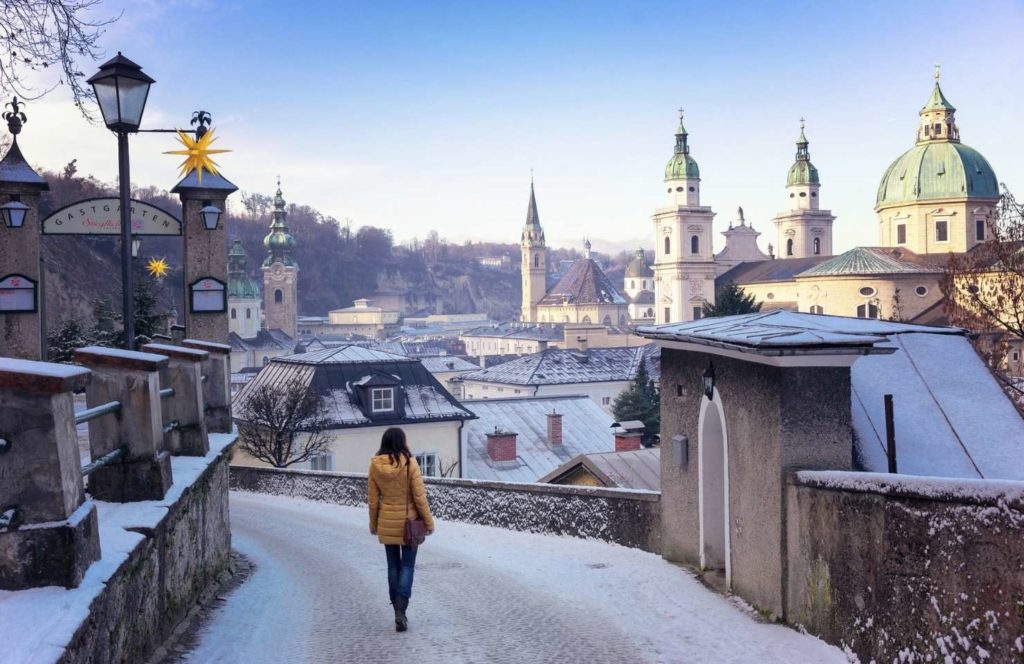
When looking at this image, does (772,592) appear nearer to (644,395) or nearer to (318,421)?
(318,421)

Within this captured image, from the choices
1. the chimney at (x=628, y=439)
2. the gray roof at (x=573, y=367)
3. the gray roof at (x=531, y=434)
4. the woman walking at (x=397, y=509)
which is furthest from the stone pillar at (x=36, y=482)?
the gray roof at (x=573, y=367)

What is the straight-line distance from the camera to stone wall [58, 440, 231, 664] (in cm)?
457

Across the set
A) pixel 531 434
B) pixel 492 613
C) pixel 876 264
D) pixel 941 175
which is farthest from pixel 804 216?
pixel 492 613

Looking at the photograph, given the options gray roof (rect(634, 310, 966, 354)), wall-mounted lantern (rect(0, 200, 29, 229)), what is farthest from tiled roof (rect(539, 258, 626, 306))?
gray roof (rect(634, 310, 966, 354))

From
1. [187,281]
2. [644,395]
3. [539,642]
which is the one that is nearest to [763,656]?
[539,642]

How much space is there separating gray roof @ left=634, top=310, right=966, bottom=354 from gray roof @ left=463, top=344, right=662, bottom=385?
Result: 190ft

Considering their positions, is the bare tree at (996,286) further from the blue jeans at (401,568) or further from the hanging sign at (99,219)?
the blue jeans at (401,568)

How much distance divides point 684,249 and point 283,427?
73344 mm

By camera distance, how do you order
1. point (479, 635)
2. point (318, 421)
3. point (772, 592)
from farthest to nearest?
point (318, 421), point (772, 592), point (479, 635)

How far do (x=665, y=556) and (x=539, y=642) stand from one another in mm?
4251

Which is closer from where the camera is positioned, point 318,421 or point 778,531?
point 778,531

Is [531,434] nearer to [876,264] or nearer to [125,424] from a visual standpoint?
[125,424]

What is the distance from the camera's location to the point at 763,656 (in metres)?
6.40

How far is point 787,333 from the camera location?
7535 millimetres
